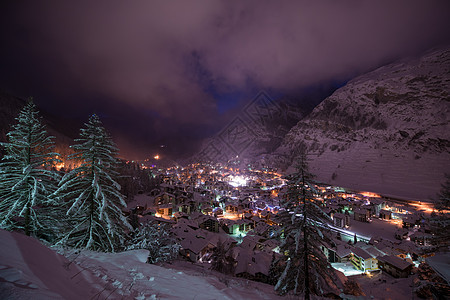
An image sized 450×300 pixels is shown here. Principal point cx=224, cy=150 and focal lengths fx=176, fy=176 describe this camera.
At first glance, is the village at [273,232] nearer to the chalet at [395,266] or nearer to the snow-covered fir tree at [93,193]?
the chalet at [395,266]

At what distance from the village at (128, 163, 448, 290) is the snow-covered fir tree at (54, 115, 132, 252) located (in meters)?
6.24

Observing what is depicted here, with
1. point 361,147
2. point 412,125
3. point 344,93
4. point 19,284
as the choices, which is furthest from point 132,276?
point 344,93

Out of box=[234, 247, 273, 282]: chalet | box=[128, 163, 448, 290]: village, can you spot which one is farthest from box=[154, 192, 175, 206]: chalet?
box=[234, 247, 273, 282]: chalet

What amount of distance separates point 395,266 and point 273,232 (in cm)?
2934

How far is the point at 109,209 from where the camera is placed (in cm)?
981

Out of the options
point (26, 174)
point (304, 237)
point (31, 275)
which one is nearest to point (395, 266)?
point (304, 237)

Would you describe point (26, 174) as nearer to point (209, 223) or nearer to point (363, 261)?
point (209, 223)

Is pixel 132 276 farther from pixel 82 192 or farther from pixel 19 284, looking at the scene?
pixel 82 192

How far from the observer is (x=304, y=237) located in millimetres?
9586

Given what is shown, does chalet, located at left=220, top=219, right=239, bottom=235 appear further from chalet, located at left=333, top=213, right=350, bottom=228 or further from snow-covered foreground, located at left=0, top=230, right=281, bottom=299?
snow-covered foreground, located at left=0, top=230, right=281, bottom=299

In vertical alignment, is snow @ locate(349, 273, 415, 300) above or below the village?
below

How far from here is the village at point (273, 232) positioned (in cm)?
2172

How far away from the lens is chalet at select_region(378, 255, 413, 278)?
24.9 m

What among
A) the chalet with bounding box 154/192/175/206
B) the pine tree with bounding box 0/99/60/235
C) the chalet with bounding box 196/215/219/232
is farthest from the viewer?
the chalet with bounding box 154/192/175/206
